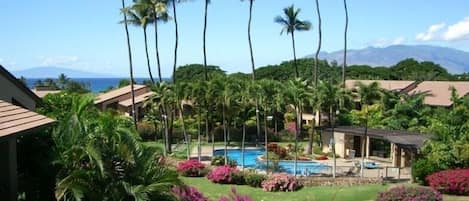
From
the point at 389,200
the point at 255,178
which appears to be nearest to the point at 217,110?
the point at 255,178

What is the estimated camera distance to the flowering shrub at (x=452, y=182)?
24250 millimetres

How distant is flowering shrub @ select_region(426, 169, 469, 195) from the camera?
24250mm

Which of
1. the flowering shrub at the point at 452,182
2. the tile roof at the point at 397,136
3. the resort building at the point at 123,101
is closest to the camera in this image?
the flowering shrub at the point at 452,182

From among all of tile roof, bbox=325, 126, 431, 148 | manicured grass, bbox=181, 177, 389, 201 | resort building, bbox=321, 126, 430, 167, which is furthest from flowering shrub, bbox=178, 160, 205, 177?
tile roof, bbox=325, 126, 431, 148

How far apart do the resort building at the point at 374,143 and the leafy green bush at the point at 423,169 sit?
6356mm

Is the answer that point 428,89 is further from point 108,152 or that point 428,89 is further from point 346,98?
point 108,152

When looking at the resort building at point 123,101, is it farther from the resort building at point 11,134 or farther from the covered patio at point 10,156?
the covered patio at point 10,156

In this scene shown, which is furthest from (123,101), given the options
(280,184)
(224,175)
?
(280,184)

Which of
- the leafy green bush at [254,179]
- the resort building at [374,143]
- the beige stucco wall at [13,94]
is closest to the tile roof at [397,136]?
the resort building at [374,143]

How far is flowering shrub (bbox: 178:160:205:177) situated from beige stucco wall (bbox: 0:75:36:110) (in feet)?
46.3

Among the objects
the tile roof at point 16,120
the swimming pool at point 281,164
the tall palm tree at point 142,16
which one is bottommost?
the swimming pool at point 281,164

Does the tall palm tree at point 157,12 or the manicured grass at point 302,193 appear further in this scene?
the tall palm tree at point 157,12

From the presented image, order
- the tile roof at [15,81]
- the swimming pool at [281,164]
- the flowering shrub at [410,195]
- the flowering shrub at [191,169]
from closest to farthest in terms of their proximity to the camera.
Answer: the tile roof at [15,81] → the flowering shrub at [410,195] → the flowering shrub at [191,169] → the swimming pool at [281,164]

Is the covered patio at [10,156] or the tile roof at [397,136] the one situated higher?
the covered patio at [10,156]
